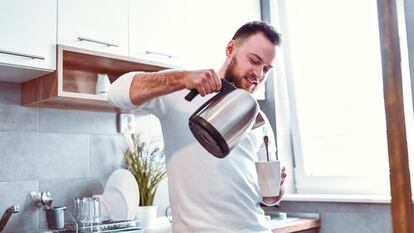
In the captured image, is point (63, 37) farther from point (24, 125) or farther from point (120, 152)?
Answer: point (120, 152)

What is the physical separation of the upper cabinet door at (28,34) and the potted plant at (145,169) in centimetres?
70

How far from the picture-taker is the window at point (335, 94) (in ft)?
8.42

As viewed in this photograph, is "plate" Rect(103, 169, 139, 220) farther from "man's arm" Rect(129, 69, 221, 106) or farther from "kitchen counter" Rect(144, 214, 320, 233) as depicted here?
"man's arm" Rect(129, 69, 221, 106)

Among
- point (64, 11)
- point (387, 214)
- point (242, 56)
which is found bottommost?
point (387, 214)

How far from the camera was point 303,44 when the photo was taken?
113 inches

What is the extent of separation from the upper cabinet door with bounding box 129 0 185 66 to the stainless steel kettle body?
42.1 inches

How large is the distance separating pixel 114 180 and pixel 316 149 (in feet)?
4.27

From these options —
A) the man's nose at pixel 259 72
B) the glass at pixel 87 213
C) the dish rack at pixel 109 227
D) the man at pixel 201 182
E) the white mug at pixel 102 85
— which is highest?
the white mug at pixel 102 85

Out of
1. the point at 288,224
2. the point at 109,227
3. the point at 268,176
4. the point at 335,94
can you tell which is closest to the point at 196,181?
the point at 268,176

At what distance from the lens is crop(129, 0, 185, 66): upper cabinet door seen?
2.11 m

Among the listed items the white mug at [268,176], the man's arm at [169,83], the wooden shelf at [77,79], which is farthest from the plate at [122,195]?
the man's arm at [169,83]

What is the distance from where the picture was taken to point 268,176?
1.49 metres

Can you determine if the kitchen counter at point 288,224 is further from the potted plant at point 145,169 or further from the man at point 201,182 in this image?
the man at point 201,182

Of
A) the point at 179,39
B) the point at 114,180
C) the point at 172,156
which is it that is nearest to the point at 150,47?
the point at 179,39
